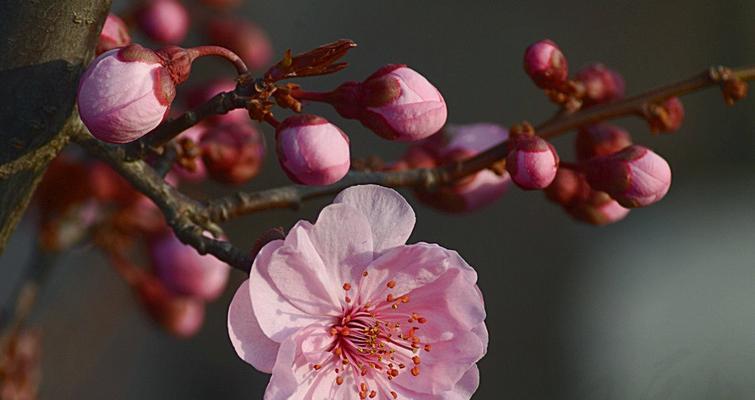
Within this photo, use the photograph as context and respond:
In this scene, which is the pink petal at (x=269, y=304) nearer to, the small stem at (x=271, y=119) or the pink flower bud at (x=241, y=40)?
the small stem at (x=271, y=119)

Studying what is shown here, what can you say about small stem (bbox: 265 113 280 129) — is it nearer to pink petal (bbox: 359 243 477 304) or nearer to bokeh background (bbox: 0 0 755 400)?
pink petal (bbox: 359 243 477 304)

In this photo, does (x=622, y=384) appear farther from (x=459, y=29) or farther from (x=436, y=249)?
(x=459, y=29)

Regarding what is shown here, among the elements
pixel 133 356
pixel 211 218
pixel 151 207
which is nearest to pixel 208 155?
pixel 211 218

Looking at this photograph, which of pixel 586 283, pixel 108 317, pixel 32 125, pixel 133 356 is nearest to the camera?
pixel 32 125

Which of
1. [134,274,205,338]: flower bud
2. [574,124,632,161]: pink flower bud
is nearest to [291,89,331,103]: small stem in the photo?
[574,124,632,161]: pink flower bud

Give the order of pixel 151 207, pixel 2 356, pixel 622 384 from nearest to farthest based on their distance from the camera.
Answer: pixel 2 356
pixel 151 207
pixel 622 384

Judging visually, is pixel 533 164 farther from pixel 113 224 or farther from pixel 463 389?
pixel 113 224

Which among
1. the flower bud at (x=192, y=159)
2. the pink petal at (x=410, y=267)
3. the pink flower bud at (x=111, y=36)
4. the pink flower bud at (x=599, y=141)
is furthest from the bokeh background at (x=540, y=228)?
the pink petal at (x=410, y=267)

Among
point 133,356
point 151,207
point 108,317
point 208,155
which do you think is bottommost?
point 133,356
